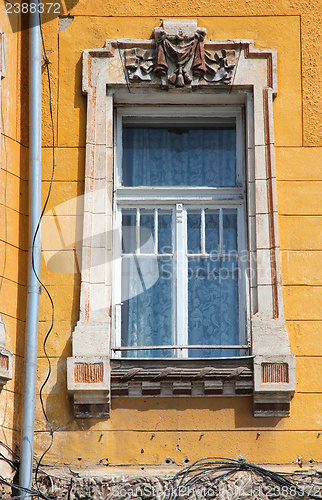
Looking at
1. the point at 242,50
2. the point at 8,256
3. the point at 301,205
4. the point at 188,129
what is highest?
the point at 242,50

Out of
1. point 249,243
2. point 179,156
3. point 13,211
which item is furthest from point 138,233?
point 13,211

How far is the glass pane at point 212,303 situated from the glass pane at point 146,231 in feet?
1.24

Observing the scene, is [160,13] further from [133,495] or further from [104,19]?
[133,495]

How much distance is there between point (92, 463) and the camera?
663cm

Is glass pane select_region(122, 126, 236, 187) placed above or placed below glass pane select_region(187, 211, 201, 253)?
above

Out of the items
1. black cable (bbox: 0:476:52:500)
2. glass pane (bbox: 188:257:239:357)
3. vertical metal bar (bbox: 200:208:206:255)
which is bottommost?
black cable (bbox: 0:476:52:500)

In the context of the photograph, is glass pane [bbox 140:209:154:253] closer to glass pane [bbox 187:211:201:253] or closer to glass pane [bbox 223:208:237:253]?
glass pane [bbox 187:211:201:253]

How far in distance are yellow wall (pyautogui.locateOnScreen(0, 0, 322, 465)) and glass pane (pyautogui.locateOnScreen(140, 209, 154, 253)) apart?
25.2 inches

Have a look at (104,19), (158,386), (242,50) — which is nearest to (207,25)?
(242,50)

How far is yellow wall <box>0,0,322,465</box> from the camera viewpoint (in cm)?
668

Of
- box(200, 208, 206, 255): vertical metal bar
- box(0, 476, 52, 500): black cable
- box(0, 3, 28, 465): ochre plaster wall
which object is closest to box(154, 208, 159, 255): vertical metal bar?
box(200, 208, 206, 255): vertical metal bar

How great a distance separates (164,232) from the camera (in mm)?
7504

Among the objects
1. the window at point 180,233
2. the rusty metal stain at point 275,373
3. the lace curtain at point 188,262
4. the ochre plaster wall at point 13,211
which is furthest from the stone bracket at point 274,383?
the ochre plaster wall at point 13,211

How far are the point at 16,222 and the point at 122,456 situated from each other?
212 centimetres
